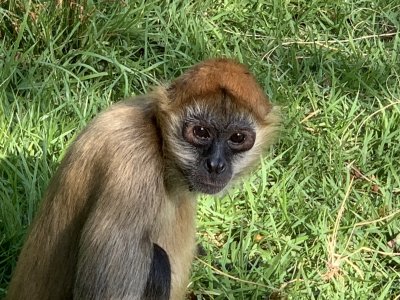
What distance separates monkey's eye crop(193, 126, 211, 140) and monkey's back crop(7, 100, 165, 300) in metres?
0.20

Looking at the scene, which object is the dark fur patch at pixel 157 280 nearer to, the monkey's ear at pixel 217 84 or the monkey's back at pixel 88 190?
the monkey's back at pixel 88 190

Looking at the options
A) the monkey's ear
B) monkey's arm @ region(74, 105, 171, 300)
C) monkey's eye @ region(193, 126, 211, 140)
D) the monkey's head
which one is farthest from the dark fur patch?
the monkey's ear

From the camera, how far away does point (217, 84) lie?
15.3 feet

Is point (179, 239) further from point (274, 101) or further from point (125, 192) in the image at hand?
point (274, 101)

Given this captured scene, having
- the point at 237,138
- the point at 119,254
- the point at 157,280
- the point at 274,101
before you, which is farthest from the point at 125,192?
the point at 274,101

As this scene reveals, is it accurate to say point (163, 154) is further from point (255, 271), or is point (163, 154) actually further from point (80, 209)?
point (255, 271)

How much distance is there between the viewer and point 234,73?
185 inches

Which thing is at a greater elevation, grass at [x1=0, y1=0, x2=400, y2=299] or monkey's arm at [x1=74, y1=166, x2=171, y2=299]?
monkey's arm at [x1=74, y1=166, x2=171, y2=299]

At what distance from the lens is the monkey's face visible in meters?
4.70

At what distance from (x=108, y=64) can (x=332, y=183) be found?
2.01m

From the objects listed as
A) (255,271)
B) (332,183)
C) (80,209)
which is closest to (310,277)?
(255,271)

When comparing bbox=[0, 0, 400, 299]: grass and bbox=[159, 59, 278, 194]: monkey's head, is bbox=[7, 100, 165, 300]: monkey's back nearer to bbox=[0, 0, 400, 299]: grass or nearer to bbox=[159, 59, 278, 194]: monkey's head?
bbox=[159, 59, 278, 194]: monkey's head

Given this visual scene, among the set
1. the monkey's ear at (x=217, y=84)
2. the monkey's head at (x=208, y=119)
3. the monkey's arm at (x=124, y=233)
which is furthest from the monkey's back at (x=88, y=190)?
the monkey's ear at (x=217, y=84)

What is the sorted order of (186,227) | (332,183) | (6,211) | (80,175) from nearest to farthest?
(80,175)
(186,227)
(6,211)
(332,183)
